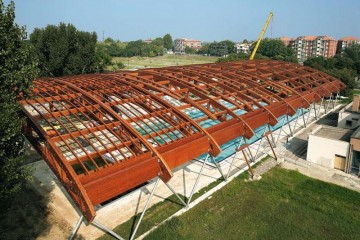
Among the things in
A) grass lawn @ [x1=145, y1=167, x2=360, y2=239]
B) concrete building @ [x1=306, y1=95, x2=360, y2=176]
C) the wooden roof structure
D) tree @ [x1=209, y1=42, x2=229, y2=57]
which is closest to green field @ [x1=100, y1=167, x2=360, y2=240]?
grass lawn @ [x1=145, y1=167, x2=360, y2=239]

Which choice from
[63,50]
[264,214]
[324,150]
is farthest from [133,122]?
[63,50]

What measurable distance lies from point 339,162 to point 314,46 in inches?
5278

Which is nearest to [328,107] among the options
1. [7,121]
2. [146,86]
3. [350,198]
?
[350,198]

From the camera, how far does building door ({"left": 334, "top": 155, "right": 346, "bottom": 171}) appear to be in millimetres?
21397

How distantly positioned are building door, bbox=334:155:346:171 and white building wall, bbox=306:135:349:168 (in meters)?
0.25

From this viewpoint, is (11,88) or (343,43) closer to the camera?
(11,88)

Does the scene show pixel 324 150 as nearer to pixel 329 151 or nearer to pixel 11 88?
pixel 329 151

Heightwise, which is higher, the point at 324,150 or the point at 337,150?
the point at 337,150

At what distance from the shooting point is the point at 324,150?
22.1 meters

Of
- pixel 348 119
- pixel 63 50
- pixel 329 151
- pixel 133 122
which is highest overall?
pixel 63 50

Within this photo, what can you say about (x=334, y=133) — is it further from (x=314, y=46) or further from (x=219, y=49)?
(x=219, y=49)

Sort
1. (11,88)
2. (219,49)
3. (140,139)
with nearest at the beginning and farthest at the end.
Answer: (11,88) < (140,139) < (219,49)

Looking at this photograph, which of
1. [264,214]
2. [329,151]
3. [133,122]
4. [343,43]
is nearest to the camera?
[264,214]

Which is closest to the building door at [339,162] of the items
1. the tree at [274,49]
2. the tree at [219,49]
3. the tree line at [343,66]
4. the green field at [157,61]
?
the tree line at [343,66]
